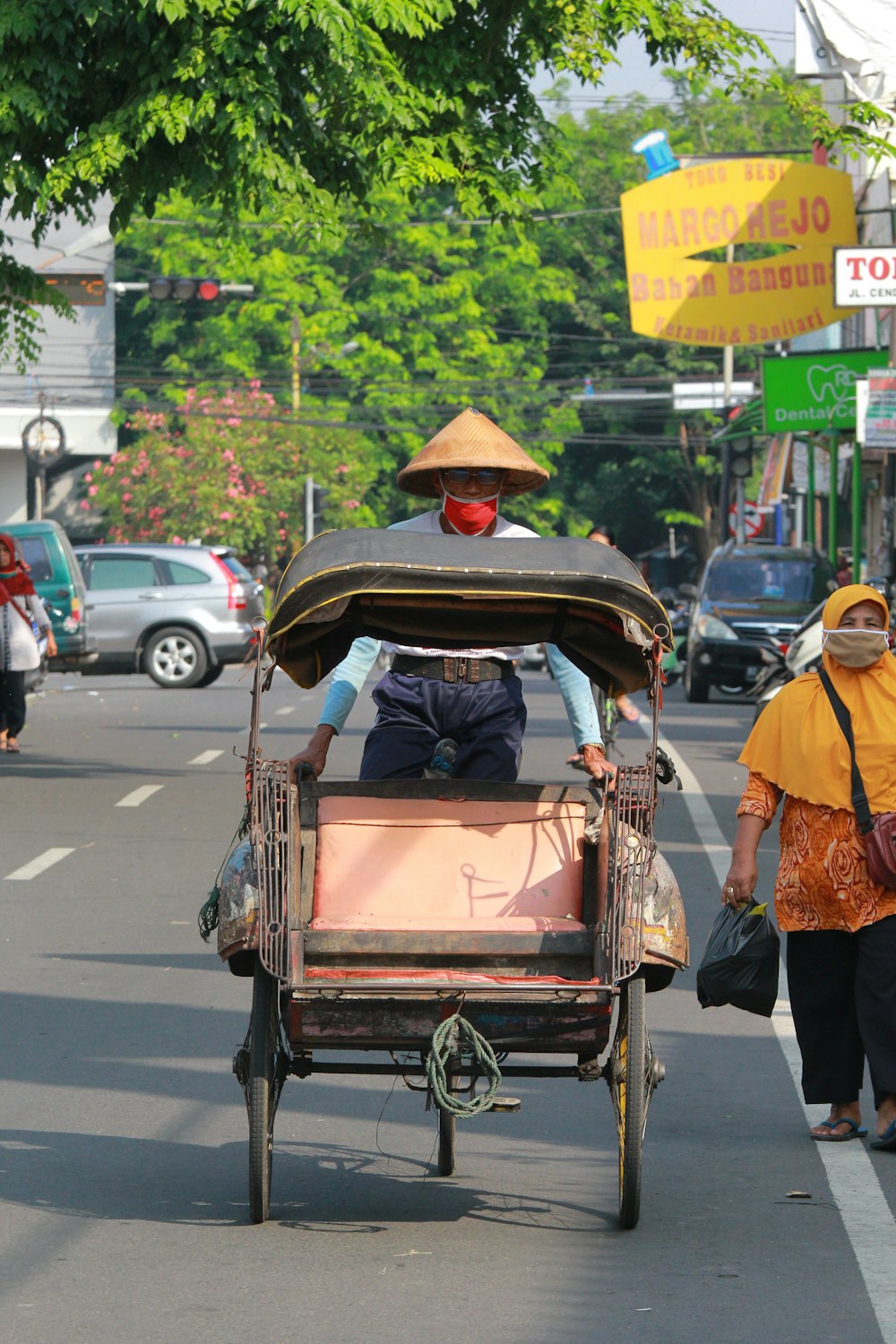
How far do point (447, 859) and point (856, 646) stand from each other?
1.46 m

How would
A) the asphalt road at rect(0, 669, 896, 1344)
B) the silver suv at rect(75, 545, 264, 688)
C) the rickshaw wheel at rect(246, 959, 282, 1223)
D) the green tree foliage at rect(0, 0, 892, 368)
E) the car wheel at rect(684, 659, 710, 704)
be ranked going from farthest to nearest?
the silver suv at rect(75, 545, 264, 688), the car wheel at rect(684, 659, 710, 704), the green tree foliage at rect(0, 0, 892, 368), the rickshaw wheel at rect(246, 959, 282, 1223), the asphalt road at rect(0, 669, 896, 1344)

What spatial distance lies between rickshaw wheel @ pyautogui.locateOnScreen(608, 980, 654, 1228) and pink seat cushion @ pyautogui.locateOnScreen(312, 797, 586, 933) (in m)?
0.42

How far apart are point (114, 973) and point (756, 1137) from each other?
11.4 feet

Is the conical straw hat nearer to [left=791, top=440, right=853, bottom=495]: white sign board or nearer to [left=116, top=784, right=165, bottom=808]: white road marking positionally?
[left=116, top=784, right=165, bottom=808]: white road marking

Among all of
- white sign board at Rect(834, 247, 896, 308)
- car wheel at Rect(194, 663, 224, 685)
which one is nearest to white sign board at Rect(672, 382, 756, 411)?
car wheel at Rect(194, 663, 224, 685)

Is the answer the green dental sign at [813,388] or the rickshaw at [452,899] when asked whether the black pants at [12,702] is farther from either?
the rickshaw at [452,899]

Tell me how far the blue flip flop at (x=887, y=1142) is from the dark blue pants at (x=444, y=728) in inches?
58.3

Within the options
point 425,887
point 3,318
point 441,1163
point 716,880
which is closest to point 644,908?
point 425,887

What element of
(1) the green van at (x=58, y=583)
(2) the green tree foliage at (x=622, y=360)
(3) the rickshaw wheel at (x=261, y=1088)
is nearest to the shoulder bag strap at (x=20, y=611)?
(1) the green van at (x=58, y=583)

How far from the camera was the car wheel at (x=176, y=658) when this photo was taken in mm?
30438

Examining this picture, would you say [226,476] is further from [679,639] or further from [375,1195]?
[375,1195]

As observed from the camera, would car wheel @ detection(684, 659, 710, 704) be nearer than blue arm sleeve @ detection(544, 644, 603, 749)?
No

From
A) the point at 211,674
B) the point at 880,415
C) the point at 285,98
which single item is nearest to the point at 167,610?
the point at 211,674

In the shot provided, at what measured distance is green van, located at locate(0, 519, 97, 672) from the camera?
26922 mm
